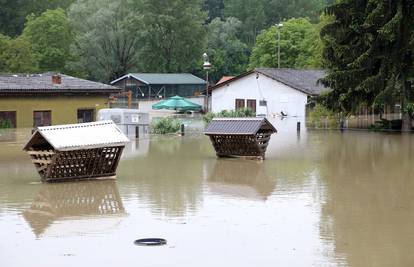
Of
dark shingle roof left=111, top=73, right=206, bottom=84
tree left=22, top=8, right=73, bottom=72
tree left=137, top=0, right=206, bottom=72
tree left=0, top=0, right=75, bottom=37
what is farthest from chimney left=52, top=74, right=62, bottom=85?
tree left=0, top=0, right=75, bottom=37

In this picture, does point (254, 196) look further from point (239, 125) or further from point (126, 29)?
point (126, 29)

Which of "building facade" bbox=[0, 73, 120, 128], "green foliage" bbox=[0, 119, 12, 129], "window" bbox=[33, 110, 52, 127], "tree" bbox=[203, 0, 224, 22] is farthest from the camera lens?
"tree" bbox=[203, 0, 224, 22]

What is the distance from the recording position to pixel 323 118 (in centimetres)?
4684

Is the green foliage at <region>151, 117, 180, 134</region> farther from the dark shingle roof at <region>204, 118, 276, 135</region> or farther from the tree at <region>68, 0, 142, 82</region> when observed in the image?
the tree at <region>68, 0, 142, 82</region>

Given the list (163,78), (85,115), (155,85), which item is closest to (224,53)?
(163,78)

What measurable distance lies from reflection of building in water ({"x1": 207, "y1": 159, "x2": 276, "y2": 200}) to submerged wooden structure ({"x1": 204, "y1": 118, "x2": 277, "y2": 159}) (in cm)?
47

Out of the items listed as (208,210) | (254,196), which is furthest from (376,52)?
(208,210)

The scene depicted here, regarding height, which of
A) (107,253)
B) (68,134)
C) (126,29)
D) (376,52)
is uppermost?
(126,29)

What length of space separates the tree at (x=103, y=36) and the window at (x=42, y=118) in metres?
30.8

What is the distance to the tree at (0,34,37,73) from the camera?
64250 mm

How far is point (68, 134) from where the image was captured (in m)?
20.9

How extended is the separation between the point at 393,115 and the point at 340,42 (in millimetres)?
14184

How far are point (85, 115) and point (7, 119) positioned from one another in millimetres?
5081

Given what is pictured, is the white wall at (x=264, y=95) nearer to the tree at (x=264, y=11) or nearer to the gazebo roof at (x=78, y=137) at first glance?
the gazebo roof at (x=78, y=137)
